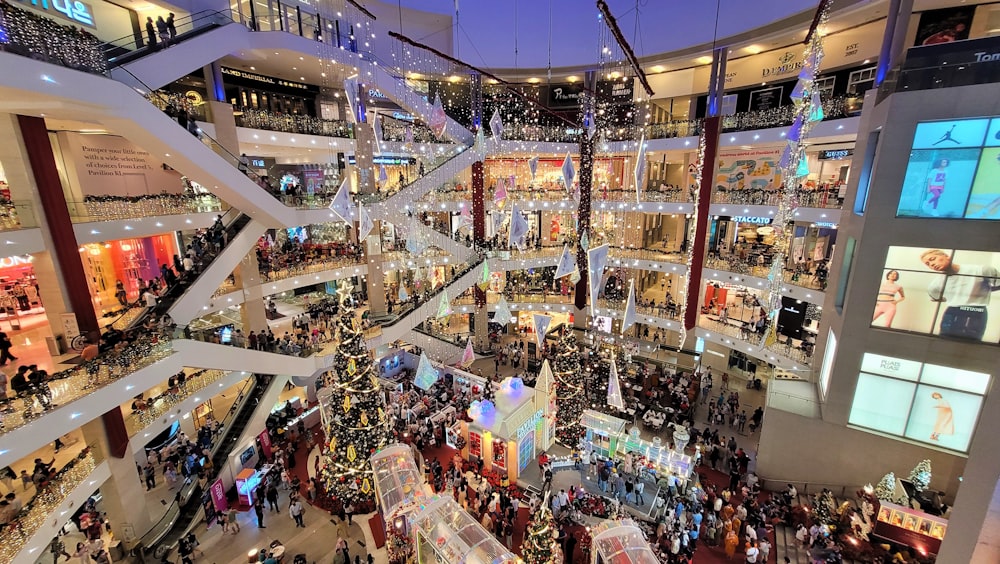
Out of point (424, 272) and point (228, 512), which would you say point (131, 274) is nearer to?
point (228, 512)

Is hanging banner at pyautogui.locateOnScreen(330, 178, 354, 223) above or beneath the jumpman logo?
beneath

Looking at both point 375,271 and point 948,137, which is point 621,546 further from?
point 375,271

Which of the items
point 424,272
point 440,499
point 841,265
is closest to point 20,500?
point 440,499

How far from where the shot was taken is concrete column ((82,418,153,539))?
9445 mm

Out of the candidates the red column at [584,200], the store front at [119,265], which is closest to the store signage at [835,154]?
the red column at [584,200]

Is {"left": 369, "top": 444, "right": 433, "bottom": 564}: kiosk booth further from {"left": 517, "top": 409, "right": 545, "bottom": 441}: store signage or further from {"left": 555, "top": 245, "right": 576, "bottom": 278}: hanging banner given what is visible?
{"left": 555, "top": 245, "right": 576, "bottom": 278}: hanging banner

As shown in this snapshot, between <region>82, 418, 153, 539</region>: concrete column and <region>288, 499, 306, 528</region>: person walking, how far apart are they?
356 cm

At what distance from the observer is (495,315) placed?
44.8 ft

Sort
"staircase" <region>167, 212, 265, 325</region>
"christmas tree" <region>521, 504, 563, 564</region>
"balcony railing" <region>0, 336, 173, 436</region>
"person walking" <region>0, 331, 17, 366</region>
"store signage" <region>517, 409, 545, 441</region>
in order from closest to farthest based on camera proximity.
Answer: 1. "balcony railing" <region>0, 336, 173, 436</region>
2. "christmas tree" <region>521, 504, 563, 564</region>
3. "person walking" <region>0, 331, 17, 366</region>
4. "staircase" <region>167, 212, 265, 325</region>
5. "store signage" <region>517, 409, 545, 441</region>

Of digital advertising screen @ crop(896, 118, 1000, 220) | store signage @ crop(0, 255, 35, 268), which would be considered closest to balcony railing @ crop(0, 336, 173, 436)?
store signage @ crop(0, 255, 35, 268)

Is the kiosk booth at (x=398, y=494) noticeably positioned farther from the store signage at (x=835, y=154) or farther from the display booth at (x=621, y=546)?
the store signage at (x=835, y=154)

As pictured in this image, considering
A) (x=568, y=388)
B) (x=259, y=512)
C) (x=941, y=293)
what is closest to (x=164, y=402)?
(x=259, y=512)

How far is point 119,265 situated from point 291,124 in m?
7.98

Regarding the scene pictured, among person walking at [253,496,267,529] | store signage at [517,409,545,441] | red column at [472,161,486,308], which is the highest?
red column at [472,161,486,308]
